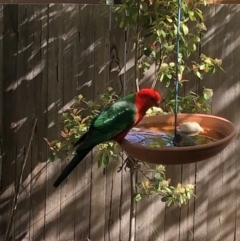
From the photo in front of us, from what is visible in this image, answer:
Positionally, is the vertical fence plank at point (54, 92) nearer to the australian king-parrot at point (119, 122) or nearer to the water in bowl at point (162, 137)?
the water in bowl at point (162, 137)

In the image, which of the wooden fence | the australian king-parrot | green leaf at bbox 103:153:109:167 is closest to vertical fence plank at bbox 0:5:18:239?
the wooden fence

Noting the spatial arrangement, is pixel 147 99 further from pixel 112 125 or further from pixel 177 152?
pixel 177 152

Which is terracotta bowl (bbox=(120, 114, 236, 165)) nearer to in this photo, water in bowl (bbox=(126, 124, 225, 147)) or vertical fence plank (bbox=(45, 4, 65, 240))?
water in bowl (bbox=(126, 124, 225, 147))

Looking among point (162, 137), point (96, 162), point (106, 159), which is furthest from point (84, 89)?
point (162, 137)

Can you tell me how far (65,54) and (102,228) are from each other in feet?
4.08

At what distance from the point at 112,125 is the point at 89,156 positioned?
1.50 meters

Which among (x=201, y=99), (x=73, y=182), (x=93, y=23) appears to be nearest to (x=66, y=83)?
(x=93, y=23)

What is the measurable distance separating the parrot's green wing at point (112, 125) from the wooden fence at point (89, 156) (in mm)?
1343

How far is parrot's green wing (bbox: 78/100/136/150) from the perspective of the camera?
2.41m

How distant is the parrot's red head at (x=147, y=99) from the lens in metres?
2.40

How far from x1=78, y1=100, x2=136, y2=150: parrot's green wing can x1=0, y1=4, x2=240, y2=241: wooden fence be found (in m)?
1.34

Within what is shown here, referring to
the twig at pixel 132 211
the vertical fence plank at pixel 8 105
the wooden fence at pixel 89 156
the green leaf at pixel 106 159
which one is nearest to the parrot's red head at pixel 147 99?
the green leaf at pixel 106 159

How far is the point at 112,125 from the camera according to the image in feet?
7.96

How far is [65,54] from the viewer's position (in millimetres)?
3795
